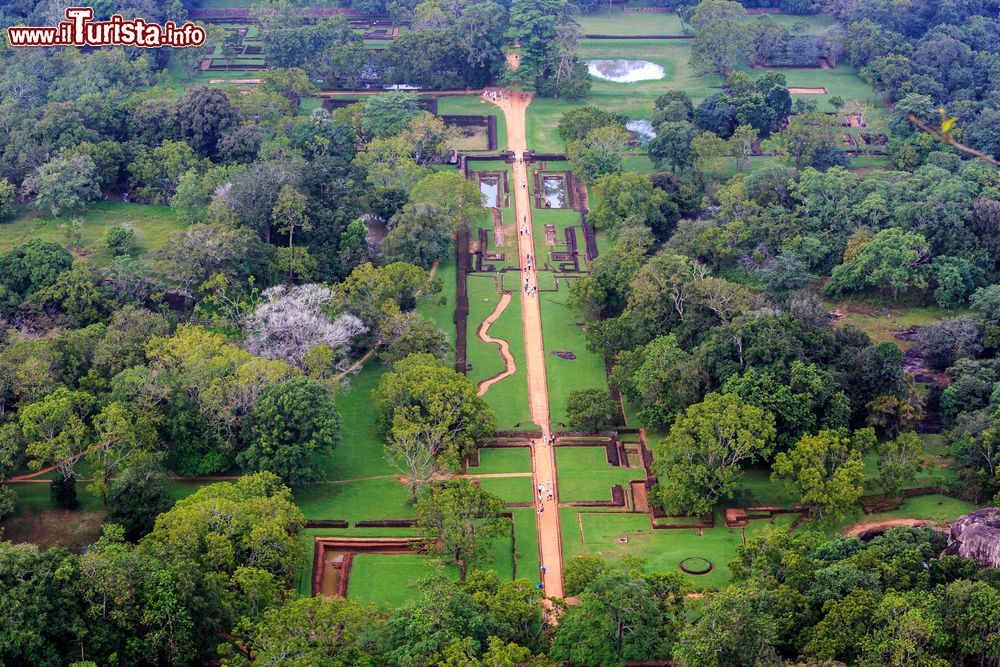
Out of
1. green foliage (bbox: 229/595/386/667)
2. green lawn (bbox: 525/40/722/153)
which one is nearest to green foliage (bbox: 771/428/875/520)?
green foliage (bbox: 229/595/386/667)

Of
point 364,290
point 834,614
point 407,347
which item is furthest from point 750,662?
point 364,290

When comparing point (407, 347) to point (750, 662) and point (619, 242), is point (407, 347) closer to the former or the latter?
point (619, 242)

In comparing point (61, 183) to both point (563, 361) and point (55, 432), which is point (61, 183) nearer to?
point (55, 432)

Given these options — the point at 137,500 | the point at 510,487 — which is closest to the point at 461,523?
the point at 510,487

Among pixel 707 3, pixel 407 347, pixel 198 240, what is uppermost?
pixel 707 3

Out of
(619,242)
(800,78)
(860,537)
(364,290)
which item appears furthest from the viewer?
(800,78)

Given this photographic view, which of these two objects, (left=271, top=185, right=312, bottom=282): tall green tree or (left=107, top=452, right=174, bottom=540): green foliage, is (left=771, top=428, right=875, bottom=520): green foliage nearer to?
(left=107, top=452, right=174, bottom=540): green foliage
